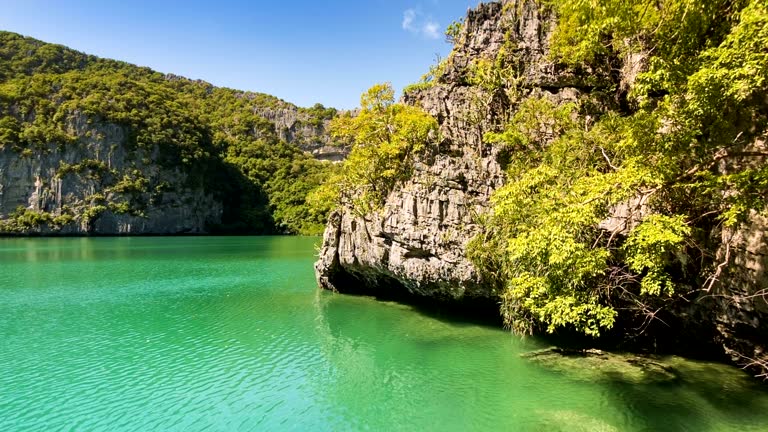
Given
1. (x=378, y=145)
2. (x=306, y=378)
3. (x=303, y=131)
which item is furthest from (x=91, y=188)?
(x=306, y=378)

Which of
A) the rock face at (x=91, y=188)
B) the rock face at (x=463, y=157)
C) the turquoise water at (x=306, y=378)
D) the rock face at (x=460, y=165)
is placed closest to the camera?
the turquoise water at (x=306, y=378)

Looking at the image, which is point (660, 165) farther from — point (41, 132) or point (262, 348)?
point (41, 132)

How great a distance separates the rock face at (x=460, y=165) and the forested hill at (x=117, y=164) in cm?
6308

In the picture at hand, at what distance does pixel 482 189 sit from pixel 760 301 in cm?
795

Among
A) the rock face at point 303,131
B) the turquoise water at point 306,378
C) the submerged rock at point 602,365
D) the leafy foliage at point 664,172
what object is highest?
the rock face at point 303,131

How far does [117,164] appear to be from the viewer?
78125mm

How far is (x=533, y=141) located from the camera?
14.7 m

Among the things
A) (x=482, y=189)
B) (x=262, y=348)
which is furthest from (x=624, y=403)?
(x=262, y=348)

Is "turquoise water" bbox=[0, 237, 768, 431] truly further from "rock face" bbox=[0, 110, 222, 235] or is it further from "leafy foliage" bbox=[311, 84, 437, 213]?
"rock face" bbox=[0, 110, 222, 235]

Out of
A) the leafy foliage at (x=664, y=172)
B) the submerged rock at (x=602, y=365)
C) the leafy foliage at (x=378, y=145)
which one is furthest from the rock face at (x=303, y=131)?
the leafy foliage at (x=664, y=172)

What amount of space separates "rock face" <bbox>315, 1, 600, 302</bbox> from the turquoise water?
2.16m

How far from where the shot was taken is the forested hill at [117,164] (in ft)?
240

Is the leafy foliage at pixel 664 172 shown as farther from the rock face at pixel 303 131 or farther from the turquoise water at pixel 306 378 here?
the rock face at pixel 303 131

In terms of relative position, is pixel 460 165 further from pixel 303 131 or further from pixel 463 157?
pixel 303 131
